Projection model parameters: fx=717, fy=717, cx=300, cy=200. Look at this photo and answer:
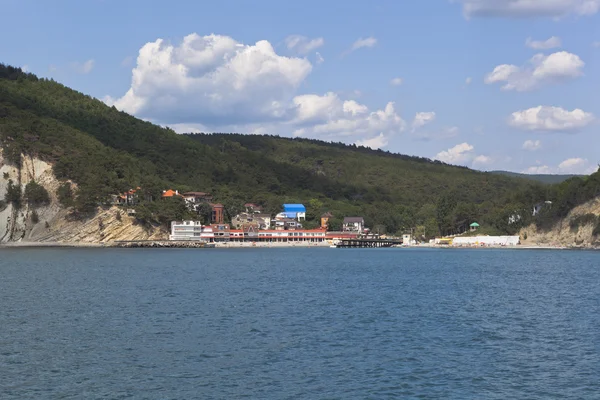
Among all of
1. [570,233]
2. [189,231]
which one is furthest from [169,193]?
[570,233]

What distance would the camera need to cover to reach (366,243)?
179 metres

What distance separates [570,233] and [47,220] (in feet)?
342

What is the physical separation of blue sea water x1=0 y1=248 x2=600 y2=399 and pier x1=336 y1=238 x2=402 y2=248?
114334 mm

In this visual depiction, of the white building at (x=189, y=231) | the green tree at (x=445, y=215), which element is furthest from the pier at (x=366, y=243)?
the white building at (x=189, y=231)

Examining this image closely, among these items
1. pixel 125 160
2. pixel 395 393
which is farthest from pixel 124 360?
pixel 125 160

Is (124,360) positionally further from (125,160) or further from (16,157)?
(125,160)

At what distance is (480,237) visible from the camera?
529 ft

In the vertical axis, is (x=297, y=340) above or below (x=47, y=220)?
below

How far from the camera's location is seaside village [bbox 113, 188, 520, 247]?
156750mm

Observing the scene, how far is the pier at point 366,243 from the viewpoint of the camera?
573 ft

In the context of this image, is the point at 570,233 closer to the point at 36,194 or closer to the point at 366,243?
the point at 366,243

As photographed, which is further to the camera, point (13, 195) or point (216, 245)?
point (216, 245)

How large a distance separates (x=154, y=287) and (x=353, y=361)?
1263 inches

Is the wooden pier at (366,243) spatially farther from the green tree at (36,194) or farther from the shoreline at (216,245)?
the green tree at (36,194)
